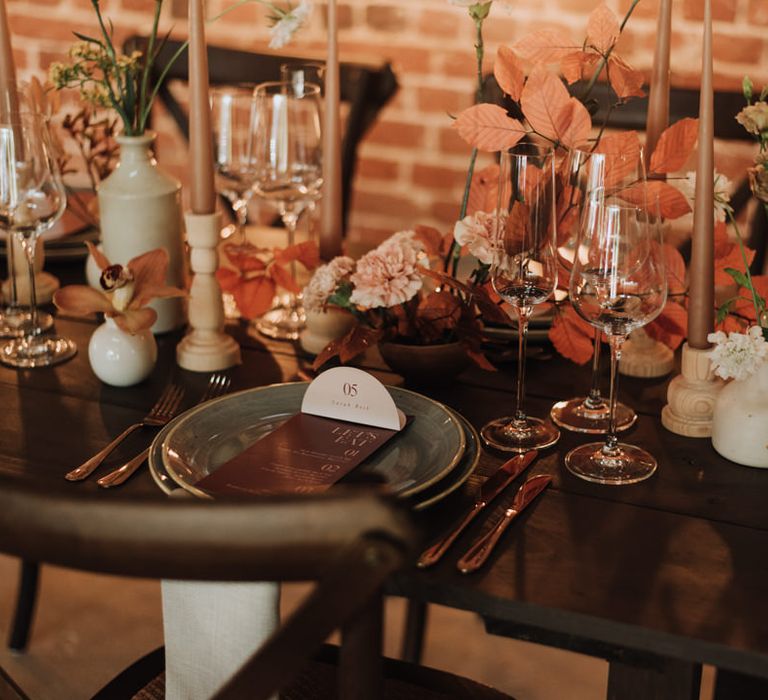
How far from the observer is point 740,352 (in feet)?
3.38

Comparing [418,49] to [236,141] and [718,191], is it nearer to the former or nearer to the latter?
[236,141]

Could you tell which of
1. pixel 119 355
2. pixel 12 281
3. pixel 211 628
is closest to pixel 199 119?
pixel 119 355

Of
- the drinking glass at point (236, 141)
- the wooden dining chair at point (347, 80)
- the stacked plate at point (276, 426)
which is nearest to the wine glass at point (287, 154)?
the drinking glass at point (236, 141)

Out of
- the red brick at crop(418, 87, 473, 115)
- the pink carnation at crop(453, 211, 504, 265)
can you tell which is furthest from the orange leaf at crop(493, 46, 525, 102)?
the red brick at crop(418, 87, 473, 115)

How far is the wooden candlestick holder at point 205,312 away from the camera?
130 centimetres

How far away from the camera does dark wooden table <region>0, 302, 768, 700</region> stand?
0.82 m

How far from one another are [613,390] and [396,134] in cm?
190

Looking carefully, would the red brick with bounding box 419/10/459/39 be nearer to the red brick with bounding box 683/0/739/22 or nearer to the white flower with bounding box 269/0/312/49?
the red brick with bounding box 683/0/739/22

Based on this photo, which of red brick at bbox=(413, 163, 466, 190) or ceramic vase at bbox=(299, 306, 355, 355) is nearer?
A: ceramic vase at bbox=(299, 306, 355, 355)

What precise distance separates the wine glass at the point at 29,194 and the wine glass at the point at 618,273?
0.65m

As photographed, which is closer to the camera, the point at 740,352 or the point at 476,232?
the point at 740,352

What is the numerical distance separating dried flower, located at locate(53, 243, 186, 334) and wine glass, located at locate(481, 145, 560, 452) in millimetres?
404

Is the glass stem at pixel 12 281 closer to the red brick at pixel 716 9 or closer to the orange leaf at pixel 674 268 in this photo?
the orange leaf at pixel 674 268

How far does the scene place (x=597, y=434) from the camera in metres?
1.14
